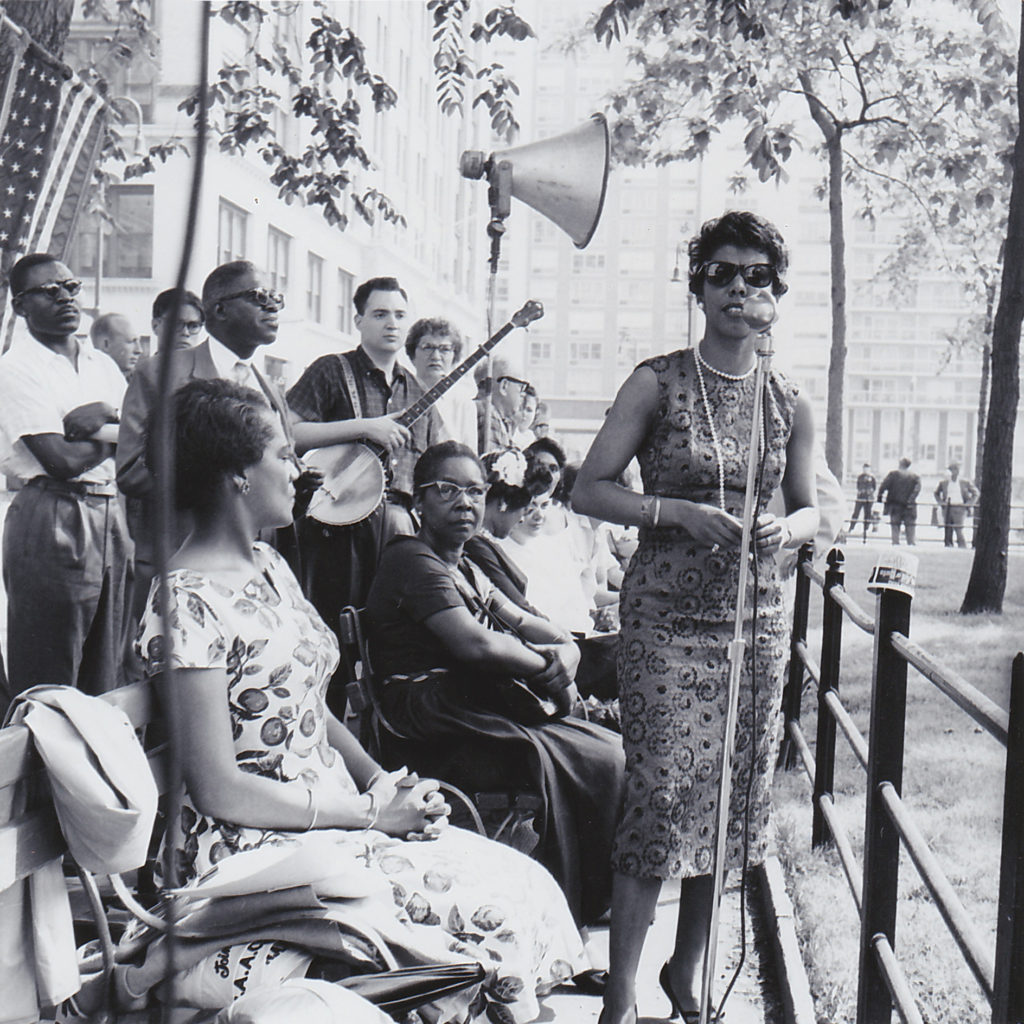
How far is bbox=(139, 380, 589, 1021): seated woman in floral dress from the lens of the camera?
2.28m

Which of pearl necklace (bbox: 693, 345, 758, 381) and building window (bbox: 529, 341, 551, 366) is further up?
building window (bbox: 529, 341, 551, 366)

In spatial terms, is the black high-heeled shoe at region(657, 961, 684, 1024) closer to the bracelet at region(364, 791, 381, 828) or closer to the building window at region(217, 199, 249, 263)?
the bracelet at region(364, 791, 381, 828)

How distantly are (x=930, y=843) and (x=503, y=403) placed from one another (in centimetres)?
363

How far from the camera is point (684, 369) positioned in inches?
118

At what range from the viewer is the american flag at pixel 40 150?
2182 mm

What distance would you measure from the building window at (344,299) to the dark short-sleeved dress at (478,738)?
27295 millimetres

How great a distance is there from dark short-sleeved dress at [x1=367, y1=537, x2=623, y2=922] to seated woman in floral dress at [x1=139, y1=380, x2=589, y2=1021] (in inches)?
38.1

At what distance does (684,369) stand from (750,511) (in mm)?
583

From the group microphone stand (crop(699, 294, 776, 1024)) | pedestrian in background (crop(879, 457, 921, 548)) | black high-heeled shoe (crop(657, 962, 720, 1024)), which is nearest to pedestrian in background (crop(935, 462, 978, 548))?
pedestrian in background (crop(879, 457, 921, 548))

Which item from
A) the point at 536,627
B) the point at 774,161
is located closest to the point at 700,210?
the point at 774,161

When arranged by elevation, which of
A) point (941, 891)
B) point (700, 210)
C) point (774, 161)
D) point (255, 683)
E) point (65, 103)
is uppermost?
A: point (700, 210)

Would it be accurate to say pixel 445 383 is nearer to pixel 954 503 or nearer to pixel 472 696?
pixel 472 696

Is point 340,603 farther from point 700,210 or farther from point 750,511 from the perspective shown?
point 700,210

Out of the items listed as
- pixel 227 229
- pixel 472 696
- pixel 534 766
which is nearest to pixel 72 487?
pixel 472 696
